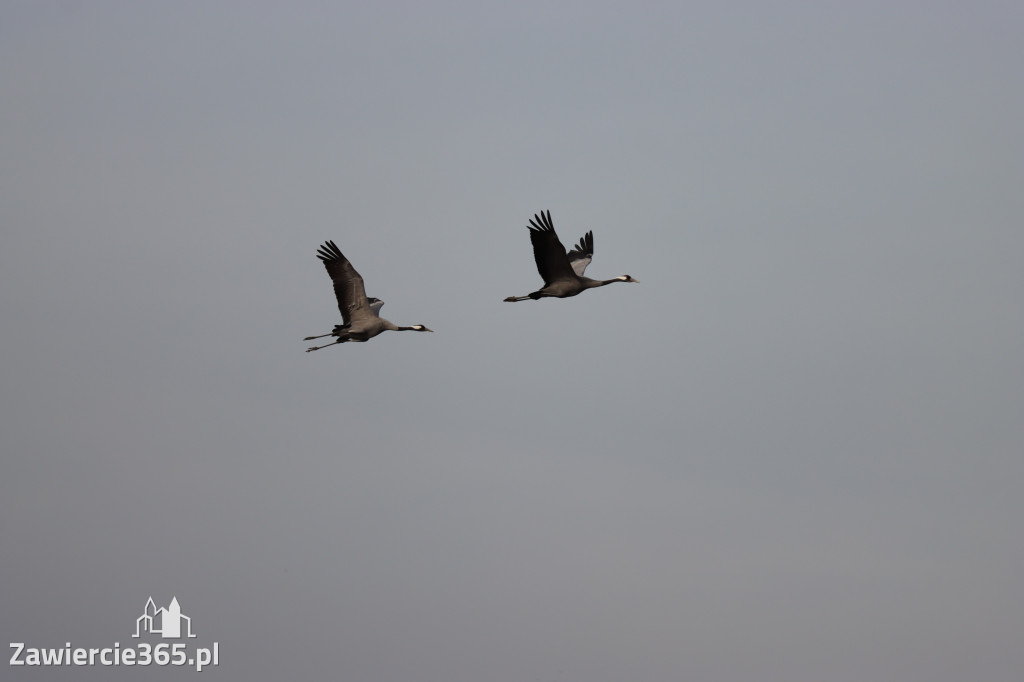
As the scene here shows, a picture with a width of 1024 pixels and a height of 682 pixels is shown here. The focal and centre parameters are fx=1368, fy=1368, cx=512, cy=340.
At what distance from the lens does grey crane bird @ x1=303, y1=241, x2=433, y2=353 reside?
43906 mm

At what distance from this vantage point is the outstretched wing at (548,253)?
4362 centimetres

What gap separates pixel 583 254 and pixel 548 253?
6057mm

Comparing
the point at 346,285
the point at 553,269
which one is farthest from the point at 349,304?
the point at 553,269

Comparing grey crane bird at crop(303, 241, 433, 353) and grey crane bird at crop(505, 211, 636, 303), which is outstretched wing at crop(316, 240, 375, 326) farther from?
grey crane bird at crop(505, 211, 636, 303)

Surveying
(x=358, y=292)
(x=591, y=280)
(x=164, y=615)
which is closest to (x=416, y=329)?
(x=358, y=292)

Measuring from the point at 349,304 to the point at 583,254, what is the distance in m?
9.80

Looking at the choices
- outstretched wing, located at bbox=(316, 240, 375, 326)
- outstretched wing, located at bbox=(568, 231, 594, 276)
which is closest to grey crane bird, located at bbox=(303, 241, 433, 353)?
outstretched wing, located at bbox=(316, 240, 375, 326)

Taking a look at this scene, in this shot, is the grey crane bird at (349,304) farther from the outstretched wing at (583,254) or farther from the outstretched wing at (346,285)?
the outstretched wing at (583,254)

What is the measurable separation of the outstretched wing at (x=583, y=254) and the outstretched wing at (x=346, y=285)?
8199 millimetres

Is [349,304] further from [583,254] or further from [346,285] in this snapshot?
[583,254]

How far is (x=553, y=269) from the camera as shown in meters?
44.8

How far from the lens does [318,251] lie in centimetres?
4381

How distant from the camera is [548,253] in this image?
145ft

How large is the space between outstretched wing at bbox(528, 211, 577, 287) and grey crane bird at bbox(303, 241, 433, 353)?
5.47 metres
